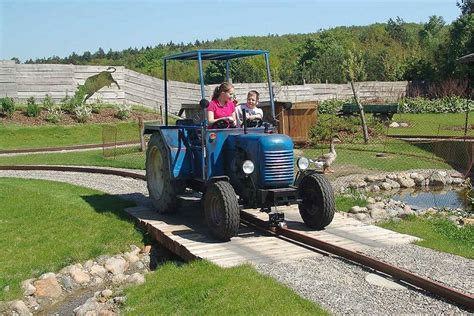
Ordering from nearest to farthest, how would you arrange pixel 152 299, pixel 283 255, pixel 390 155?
pixel 152 299 → pixel 283 255 → pixel 390 155

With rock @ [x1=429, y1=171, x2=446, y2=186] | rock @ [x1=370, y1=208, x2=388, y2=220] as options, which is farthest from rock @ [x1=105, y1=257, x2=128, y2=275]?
rock @ [x1=429, y1=171, x2=446, y2=186]

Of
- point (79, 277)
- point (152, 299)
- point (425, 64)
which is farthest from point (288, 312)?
point (425, 64)

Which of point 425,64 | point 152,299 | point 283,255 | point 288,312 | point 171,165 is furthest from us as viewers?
point 425,64

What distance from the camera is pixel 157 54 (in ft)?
213

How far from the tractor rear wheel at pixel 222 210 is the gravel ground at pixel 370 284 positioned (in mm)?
1103

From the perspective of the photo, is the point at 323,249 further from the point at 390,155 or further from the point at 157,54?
the point at 157,54

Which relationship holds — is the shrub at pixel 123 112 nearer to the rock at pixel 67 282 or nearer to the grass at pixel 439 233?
the grass at pixel 439 233

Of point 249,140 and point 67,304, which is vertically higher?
point 249,140

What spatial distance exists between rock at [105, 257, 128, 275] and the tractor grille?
2.49 meters

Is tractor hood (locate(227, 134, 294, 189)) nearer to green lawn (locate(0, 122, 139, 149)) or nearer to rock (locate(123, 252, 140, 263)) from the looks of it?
rock (locate(123, 252, 140, 263))

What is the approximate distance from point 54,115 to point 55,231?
720 inches

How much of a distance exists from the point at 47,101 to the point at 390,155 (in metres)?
17.4

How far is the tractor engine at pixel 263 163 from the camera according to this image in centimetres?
803

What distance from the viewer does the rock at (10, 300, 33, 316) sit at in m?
7.46
